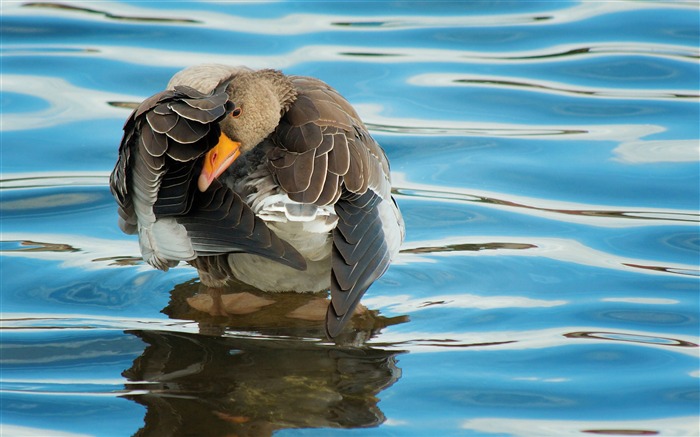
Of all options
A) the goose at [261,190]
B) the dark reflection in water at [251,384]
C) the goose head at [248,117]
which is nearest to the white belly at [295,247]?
the goose at [261,190]

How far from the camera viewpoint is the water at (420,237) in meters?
5.77

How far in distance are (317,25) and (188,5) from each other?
2087 mm

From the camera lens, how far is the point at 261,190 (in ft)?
21.3

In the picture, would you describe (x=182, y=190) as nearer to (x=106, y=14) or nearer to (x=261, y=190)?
(x=261, y=190)

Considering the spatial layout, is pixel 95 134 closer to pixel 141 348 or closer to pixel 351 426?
pixel 141 348

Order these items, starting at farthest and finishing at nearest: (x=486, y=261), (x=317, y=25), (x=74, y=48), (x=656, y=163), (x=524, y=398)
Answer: (x=317, y=25), (x=74, y=48), (x=656, y=163), (x=486, y=261), (x=524, y=398)

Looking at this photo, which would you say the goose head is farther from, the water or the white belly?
the water

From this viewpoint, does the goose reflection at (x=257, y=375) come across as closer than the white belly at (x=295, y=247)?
Yes

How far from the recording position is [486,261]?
7.84 m

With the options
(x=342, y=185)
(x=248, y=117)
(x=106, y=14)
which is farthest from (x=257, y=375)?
(x=106, y=14)

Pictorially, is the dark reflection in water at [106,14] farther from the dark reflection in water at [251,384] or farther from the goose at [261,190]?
the dark reflection in water at [251,384]

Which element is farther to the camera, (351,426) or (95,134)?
(95,134)

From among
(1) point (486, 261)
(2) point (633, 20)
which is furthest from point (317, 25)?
(1) point (486, 261)

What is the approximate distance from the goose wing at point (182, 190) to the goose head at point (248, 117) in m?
0.09
